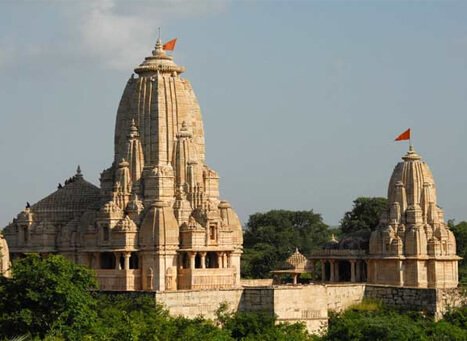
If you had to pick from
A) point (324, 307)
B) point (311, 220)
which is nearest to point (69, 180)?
point (324, 307)

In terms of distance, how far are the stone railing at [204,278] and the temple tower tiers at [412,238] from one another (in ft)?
31.0

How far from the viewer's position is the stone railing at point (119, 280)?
63.7 m

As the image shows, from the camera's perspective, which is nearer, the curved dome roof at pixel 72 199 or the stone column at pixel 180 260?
the stone column at pixel 180 260

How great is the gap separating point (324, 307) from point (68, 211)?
1198 centimetres

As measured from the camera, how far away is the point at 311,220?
110625mm

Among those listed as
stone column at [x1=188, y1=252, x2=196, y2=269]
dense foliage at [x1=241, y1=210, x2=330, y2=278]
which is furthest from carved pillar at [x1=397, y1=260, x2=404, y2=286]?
dense foliage at [x1=241, y1=210, x2=330, y2=278]

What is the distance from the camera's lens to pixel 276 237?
103438 millimetres

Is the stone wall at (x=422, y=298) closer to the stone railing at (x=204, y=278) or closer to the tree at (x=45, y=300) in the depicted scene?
the stone railing at (x=204, y=278)

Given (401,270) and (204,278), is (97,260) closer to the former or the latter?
(204,278)

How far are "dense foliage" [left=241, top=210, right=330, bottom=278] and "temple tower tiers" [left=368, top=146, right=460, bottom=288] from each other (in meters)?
19.2

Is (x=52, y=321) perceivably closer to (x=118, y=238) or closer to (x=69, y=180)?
(x=118, y=238)

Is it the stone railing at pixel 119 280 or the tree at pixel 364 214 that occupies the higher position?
the tree at pixel 364 214

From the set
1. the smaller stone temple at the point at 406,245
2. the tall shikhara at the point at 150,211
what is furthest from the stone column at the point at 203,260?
the smaller stone temple at the point at 406,245

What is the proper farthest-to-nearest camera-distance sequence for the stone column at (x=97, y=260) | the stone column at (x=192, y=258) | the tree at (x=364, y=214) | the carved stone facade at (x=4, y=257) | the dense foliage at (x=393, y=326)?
the tree at (x=364, y=214), the stone column at (x=97, y=260), the stone column at (x=192, y=258), the carved stone facade at (x=4, y=257), the dense foliage at (x=393, y=326)
